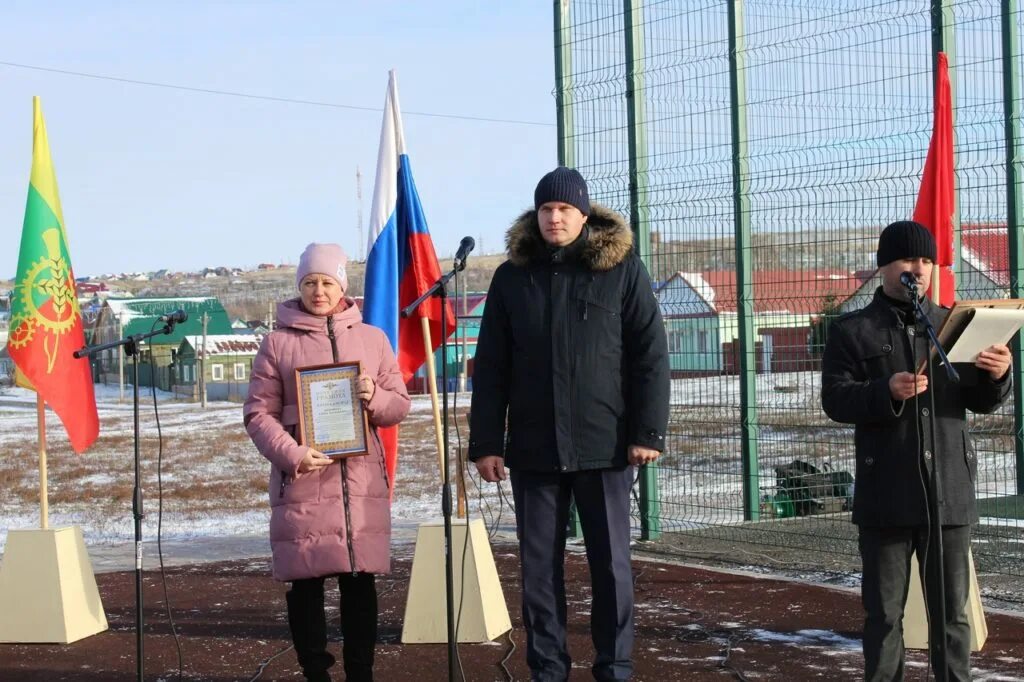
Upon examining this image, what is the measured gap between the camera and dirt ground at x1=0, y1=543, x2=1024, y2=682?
6414 mm

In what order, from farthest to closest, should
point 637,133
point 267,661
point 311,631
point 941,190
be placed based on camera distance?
point 637,133 → point 941,190 → point 267,661 → point 311,631

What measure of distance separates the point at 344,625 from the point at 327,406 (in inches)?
36.0

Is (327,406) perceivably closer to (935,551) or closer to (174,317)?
(174,317)

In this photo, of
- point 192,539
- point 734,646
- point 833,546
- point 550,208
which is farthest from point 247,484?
point 550,208

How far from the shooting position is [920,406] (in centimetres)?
485

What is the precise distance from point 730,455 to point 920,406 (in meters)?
5.42

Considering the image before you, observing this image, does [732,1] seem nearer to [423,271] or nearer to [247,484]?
[423,271]

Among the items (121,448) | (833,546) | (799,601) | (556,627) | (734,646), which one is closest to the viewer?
(556,627)

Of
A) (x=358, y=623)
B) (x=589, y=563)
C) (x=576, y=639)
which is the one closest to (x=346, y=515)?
(x=358, y=623)

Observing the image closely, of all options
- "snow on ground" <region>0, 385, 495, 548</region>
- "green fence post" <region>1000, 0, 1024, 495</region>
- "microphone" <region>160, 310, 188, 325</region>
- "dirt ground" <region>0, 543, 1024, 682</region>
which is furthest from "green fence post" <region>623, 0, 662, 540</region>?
"microphone" <region>160, 310, 188, 325</region>

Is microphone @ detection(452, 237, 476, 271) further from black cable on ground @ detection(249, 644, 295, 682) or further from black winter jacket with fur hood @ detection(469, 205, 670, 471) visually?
black cable on ground @ detection(249, 644, 295, 682)

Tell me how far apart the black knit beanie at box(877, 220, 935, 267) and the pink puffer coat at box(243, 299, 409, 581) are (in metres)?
2.13

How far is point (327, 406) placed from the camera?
18.7 ft

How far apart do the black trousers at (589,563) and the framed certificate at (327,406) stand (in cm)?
76
